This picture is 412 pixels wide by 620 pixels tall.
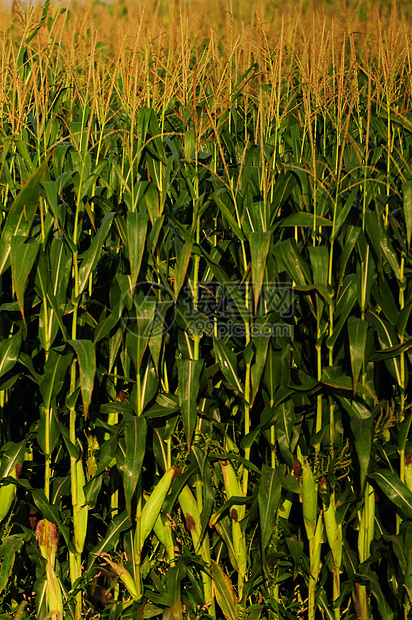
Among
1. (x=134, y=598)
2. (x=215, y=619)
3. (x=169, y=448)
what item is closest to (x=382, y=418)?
(x=169, y=448)

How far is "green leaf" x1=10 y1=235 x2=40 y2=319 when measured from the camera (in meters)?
2.92

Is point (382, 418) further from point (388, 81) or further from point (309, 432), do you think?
point (388, 81)

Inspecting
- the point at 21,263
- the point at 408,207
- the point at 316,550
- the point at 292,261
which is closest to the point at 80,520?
the point at 316,550

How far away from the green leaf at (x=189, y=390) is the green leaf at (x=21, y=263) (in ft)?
2.80

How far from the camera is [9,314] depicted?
336 centimetres

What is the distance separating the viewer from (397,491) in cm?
319

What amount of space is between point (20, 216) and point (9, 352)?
71 cm

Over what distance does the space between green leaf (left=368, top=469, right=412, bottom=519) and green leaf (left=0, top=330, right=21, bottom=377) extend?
6.45ft

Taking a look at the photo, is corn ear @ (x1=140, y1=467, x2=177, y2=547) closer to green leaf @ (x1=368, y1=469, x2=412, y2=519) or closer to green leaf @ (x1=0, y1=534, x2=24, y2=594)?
green leaf @ (x1=0, y1=534, x2=24, y2=594)

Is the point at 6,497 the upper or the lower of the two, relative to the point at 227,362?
lower

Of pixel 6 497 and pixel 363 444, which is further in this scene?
pixel 6 497

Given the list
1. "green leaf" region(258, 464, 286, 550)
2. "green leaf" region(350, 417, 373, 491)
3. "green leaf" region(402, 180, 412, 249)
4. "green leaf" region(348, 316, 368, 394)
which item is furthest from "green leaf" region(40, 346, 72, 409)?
"green leaf" region(402, 180, 412, 249)

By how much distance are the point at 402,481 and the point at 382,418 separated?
1.15 feet

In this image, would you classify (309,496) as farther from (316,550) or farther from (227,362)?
(227,362)
